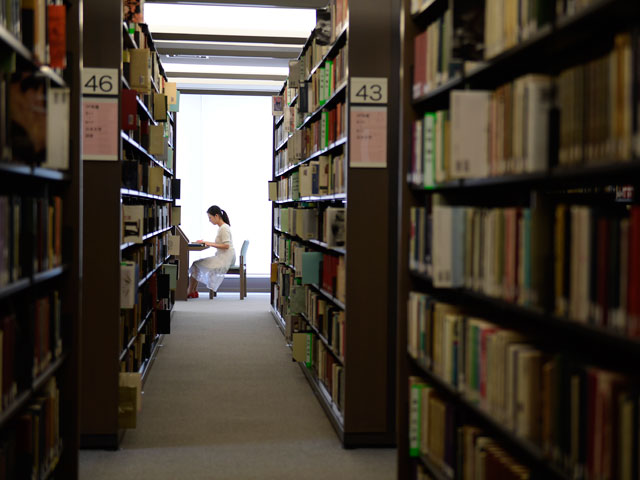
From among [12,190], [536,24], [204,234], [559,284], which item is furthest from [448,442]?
[204,234]

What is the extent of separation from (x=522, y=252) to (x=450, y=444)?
0.88 metres

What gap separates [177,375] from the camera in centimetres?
625

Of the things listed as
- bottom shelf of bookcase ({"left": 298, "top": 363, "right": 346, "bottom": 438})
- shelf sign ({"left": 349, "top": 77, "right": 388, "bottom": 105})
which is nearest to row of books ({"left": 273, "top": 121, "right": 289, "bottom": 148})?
bottom shelf of bookcase ({"left": 298, "top": 363, "right": 346, "bottom": 438})

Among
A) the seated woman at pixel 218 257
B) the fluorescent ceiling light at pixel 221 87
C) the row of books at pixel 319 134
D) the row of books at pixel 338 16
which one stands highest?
the fluorescent ceiling light at pixel 221 87

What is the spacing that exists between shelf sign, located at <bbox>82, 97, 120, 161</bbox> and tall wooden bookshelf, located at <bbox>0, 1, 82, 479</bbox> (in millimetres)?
1032

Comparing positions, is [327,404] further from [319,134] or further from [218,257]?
[218,257]

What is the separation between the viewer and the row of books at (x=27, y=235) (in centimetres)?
228

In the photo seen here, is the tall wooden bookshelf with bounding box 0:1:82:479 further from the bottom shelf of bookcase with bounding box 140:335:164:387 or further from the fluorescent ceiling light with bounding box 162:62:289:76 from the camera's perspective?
the fluorescent ceiling light with bounding box 162:62:289:76

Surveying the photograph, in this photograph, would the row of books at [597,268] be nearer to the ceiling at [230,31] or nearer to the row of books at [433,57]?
the row of books at [433,57]

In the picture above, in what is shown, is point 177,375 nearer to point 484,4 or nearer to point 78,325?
point 78,325

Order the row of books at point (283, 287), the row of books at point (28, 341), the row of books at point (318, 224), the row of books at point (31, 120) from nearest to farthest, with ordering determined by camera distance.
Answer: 1. the row of books at point (31, 120)
2. the row of books at point (28, 341)
3. the row of books at point (318, 224)
4. the row of books at point (283, 287)

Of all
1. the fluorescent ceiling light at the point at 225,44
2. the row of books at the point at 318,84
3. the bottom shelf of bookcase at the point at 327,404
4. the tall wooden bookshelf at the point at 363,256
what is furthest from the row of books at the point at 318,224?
the fluorescent ceiling light at the point at 225,44

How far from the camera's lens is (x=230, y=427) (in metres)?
4.77

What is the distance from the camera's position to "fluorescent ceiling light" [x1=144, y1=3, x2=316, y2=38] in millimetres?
8766
